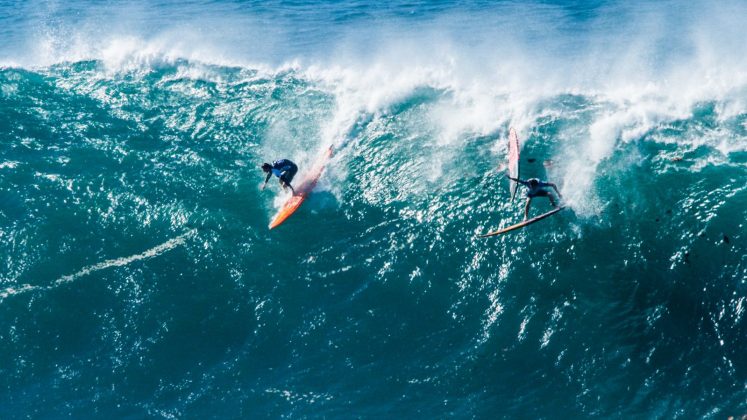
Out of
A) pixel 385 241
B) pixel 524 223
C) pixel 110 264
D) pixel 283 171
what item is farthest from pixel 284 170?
pixel 524 223

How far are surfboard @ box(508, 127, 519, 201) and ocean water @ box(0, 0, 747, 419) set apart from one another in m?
0.43

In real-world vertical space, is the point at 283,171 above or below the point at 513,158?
above

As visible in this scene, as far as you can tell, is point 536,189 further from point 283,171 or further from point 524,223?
point 283,171

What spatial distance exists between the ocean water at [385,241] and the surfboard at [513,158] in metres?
0.43

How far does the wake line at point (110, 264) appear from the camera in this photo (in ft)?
70.4

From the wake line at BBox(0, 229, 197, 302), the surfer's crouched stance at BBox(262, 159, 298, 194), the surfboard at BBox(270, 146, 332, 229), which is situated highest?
the surfer's crouched stance at BBox(262, 159, 298, 194)

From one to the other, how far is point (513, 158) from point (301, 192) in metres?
8.38

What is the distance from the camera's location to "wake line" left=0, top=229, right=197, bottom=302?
21.5 m

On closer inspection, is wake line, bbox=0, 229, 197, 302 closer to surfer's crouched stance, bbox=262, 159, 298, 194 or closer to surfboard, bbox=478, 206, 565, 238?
surfer's crouched stance, bbox=262, 159, 298, 194

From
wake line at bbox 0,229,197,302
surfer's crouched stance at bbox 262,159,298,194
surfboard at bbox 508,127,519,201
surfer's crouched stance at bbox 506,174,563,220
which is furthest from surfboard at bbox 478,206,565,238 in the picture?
wake line at bbox 0,229,197,302

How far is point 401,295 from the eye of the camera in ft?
67.0

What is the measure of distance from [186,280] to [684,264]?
1638 centimetres

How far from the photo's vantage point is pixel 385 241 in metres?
22.0

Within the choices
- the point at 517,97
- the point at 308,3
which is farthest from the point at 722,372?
the point at 308,3
